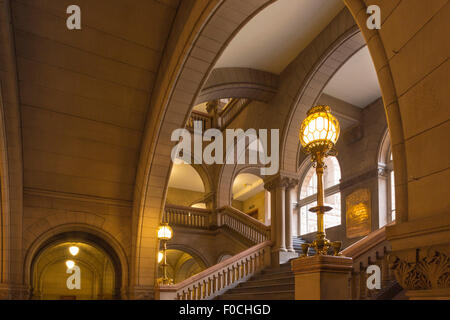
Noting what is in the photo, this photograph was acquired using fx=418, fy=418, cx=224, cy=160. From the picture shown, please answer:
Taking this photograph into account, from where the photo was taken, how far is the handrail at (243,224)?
12.8 metres

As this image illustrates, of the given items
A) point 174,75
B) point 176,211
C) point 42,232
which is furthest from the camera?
point 176,211

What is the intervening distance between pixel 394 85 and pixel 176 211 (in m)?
12.6

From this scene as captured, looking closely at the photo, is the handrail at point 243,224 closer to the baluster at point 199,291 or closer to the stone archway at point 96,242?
the baluster at point 199,291

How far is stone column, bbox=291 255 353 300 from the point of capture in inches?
151

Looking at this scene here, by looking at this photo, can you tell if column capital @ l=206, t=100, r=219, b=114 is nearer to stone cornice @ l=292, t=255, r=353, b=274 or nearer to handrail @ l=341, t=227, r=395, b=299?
handrail @ l=341, t=227, r=395, b=299

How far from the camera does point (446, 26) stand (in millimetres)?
2385

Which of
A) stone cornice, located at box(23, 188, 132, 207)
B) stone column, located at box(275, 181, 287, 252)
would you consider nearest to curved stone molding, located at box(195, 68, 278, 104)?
stone column, located at box(275, 181, 287, 252)

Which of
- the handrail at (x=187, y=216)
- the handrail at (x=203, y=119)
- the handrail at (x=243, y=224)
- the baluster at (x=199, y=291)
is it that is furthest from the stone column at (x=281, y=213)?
the handrail at (x=203, y=119)

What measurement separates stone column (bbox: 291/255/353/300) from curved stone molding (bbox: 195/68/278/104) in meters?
7.74

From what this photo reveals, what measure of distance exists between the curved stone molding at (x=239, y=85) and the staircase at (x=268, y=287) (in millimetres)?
4788

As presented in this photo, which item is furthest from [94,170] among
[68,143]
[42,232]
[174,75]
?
[174,75]

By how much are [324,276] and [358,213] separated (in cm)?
990

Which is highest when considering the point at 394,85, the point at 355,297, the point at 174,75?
the point at 174,75
